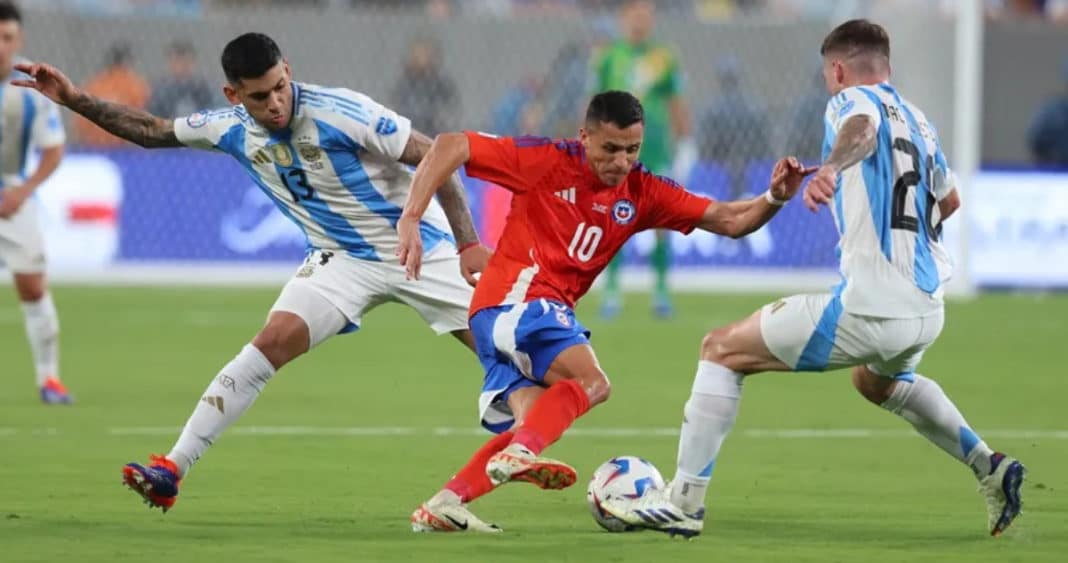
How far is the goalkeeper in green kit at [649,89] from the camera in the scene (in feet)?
52.4

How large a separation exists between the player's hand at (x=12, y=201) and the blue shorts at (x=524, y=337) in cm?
453

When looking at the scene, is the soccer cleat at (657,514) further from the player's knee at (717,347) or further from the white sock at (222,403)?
the white sock at (222,403)

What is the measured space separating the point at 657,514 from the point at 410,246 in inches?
47.9

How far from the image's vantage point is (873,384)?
6.95 meters

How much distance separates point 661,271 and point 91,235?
236 inches

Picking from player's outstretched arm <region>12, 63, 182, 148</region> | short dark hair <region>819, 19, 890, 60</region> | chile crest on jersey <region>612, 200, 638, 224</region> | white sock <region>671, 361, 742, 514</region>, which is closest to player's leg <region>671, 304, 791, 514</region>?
white sock <region>671, 361, 742, 514</region>

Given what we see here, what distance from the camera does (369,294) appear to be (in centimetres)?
756

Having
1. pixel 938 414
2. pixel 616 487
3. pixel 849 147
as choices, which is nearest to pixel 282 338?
pixel 616 487

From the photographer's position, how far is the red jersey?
22.2 feet

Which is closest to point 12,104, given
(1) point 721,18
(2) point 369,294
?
(2) point 369,294

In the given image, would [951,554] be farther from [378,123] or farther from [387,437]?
[387,437]

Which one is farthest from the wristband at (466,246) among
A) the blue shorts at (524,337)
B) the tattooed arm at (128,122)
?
the tattooed arm at (128,122)

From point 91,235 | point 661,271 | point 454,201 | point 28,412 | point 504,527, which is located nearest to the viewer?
point 504,527

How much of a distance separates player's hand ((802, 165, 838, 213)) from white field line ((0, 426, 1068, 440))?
3.62 meters
